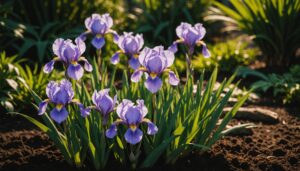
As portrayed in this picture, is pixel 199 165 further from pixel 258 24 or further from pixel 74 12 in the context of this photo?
pixel 74 12

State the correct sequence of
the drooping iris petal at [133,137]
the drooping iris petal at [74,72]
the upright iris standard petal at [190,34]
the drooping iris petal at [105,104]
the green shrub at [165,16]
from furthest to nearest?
the green shrub at [165,16] < the upright iris standard petal at [190,34] < the drooping iris petal at [74,72] < the drooping iris petal at [105,104] < the drooping iris petal at [133,137]

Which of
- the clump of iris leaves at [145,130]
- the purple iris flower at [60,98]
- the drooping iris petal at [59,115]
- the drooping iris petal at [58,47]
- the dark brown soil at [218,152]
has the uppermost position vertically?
the drooping iris petal at [58,47]

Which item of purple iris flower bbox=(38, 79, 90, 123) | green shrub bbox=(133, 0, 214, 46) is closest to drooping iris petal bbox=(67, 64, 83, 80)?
purple iris flower bbox=(38, 79, 90, 123)

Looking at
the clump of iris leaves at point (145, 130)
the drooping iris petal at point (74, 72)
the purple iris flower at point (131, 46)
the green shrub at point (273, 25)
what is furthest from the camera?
the green shrub at point (273, 25)

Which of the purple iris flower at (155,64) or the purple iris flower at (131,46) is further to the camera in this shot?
the purple iris flower at (131,46)

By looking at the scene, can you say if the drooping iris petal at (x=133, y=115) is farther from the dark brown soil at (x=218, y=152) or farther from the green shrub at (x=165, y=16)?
the green shrub at (x=165, y=16)

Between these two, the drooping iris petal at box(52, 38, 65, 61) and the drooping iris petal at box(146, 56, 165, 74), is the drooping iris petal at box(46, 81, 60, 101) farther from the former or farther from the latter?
the drooping iris petal at box(146, 56, 165, 74)

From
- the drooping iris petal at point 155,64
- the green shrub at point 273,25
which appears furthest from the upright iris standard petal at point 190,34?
the green shrub at point 273,25
